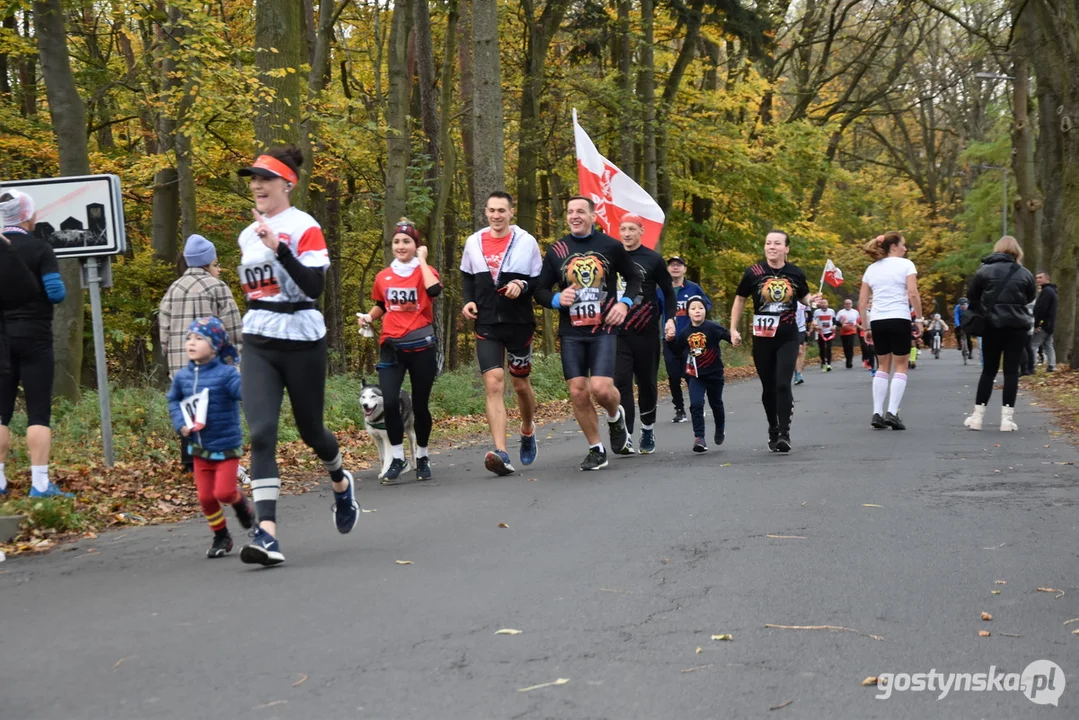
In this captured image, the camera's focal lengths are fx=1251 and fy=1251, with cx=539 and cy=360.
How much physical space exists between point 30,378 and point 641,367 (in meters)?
5.37

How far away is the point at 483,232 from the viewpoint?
10180 mm

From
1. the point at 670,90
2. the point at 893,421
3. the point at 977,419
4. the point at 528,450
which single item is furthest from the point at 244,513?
the point at 670,90

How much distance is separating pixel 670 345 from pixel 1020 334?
12.5ft

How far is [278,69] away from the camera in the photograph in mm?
14820

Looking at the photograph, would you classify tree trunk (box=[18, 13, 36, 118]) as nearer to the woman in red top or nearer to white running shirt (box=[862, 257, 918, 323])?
the woman in red top

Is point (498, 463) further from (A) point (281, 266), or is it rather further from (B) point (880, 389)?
(B) point (880, 389)

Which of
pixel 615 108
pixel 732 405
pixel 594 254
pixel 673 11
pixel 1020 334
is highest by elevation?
pixel 673 11

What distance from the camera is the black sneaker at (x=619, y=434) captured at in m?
11.4

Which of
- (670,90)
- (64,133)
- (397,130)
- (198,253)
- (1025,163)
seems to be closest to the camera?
(198,253)

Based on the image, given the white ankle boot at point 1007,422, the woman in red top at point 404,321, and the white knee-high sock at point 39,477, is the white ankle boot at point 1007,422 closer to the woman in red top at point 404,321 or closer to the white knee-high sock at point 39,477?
the woman in red top at point 404,321

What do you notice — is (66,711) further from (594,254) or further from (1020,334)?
(1020,334)

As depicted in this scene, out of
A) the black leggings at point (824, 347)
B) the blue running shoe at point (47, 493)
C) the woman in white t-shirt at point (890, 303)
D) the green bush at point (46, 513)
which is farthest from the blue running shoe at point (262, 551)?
the black leggings at point (824, 347)

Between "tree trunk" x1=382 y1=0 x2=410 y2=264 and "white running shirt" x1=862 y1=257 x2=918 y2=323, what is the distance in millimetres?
8733

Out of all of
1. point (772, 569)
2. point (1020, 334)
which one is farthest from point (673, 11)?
point (772, 569)
